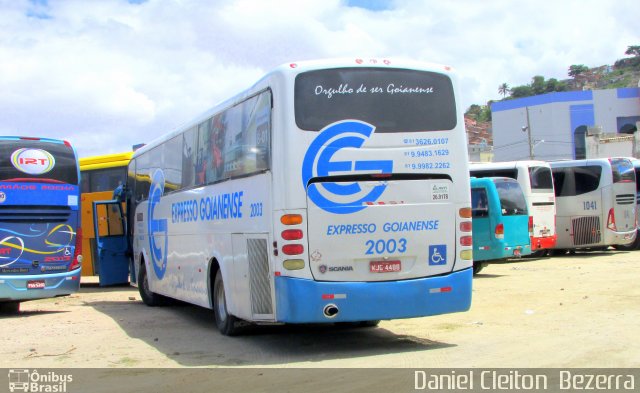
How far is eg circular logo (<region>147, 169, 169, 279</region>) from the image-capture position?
14.5 metres

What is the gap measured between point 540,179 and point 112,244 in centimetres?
1340

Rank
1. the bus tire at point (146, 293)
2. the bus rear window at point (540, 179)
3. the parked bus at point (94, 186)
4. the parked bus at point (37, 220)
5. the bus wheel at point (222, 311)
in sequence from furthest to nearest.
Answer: the bus rear window at point (540, 179) < the parked bus at point (94, 186) < the bus tire at point (146, 293) < the parked bus at point (37, 220) < the bus wheel at point (222, 311)

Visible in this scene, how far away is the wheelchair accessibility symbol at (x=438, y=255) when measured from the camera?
362 inches

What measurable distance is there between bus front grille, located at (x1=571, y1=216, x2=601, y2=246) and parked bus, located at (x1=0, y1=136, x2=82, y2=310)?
17.0 meters

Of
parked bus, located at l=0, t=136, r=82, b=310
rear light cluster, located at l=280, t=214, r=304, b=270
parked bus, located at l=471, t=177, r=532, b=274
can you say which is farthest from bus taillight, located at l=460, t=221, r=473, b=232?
parked bus, located at l=471, t=177, r=532, b=274

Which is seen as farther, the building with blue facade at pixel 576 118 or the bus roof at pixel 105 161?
the building with blue facade at pixel 576 118

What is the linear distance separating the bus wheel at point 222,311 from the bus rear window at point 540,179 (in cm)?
1454

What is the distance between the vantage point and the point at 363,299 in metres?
8.88

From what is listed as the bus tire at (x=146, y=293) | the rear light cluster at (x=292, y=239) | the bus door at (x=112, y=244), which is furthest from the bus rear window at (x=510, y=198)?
the rear light cluster at (x=292, y=239)

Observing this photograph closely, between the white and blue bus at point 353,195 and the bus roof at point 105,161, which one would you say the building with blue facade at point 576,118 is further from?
the white and blue bus at point 353,195

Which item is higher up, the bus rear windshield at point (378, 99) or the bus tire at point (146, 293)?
the bus rear windshield at point (378, 99)

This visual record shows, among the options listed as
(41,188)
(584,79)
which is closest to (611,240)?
(41,188)

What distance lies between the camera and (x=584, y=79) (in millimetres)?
145500

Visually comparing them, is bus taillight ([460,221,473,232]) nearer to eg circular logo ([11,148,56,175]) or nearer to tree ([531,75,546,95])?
eg circular logo ([11,148,56,175])
